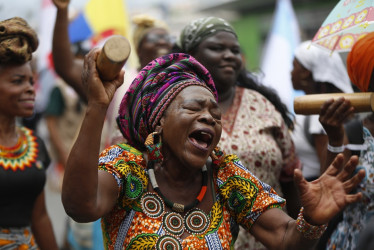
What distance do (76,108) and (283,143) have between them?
4297 millimetres

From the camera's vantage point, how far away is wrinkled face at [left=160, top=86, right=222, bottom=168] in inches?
106

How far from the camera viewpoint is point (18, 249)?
12.3 ft

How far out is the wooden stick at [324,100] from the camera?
10.2 ft

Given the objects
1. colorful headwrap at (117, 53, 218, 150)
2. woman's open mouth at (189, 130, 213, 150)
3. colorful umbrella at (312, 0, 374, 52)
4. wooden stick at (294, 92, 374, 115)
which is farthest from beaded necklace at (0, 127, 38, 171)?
colorful umbrella at (312, 0, 374, 52)

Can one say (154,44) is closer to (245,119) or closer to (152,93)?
(245,119)

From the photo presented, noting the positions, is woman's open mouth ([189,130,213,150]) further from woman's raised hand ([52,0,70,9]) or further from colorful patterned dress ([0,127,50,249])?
woman's raised hand ([52,0,70,9])

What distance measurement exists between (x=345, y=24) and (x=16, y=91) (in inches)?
85.7

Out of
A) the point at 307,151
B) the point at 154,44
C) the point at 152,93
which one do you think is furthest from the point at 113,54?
the point at 154,44

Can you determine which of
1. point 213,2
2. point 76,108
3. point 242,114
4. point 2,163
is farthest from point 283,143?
point 213,2

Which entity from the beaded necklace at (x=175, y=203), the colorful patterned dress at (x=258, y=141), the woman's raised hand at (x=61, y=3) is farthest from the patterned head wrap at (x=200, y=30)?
the beaded necklace at (x=175, y=203)

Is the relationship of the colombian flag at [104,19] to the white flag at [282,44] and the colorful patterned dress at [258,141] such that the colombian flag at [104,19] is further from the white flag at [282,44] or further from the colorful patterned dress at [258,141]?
the colorful patterned dress at [258,141]

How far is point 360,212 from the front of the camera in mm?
3811

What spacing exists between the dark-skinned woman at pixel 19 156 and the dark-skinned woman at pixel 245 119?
3.70 ft

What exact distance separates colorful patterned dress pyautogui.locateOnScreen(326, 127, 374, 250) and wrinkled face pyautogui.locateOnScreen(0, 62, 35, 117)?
2262 mm
